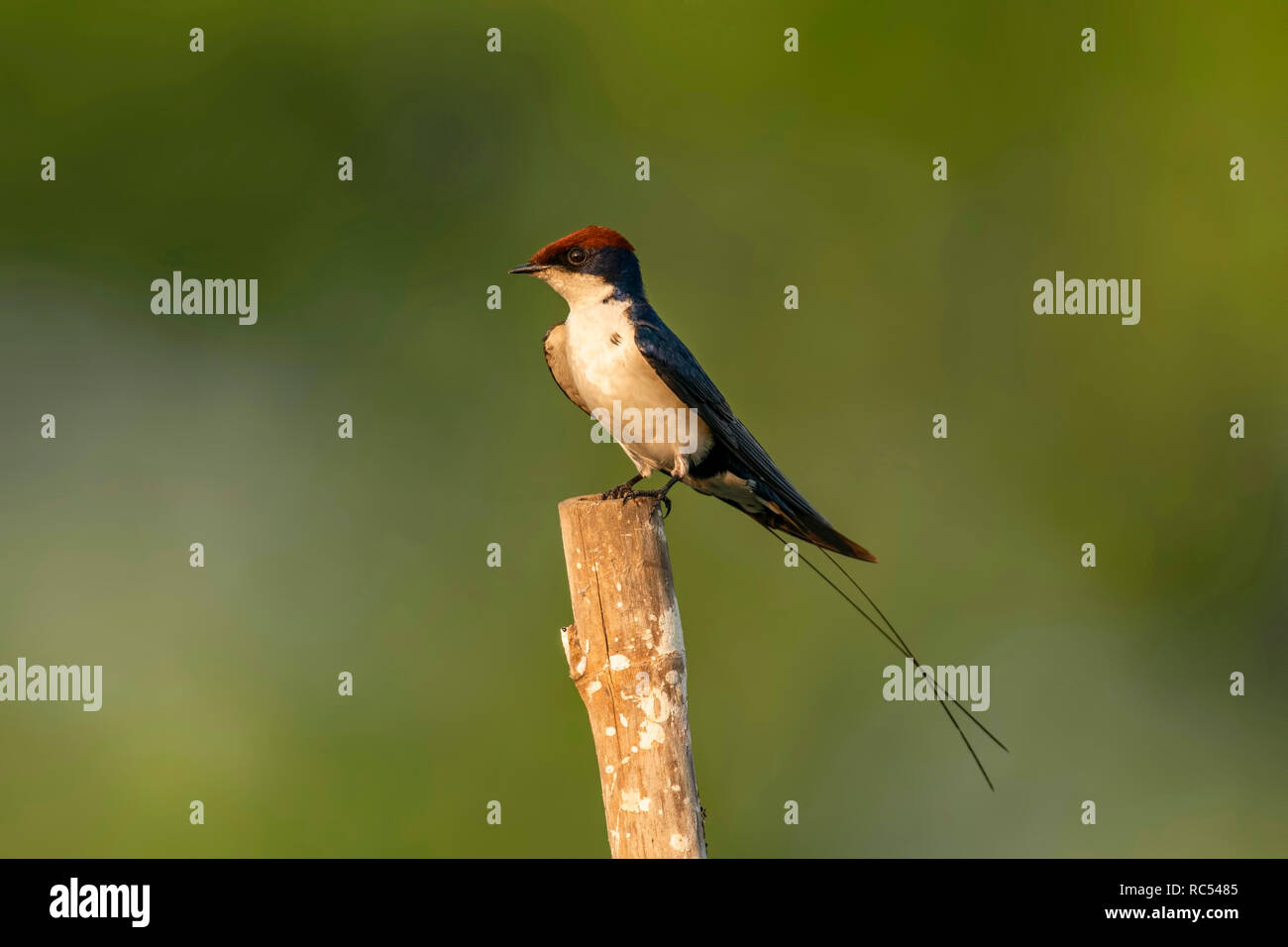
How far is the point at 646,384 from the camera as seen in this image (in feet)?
17.3

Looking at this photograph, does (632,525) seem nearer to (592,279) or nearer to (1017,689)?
(592,279)

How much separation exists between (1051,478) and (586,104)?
7029 mm

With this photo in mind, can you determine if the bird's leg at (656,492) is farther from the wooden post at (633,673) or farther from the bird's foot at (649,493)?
the wooden post at (633,673)

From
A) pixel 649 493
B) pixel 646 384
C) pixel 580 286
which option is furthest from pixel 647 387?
pixel 649 493

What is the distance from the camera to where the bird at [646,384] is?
17.2 ft

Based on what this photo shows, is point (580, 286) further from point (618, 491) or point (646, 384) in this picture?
point (618, 491)

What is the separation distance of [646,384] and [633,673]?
1.56 meters

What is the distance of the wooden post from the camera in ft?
12.7

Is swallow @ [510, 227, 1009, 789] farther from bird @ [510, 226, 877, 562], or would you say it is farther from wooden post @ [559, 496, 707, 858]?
wooden post @ [559, 496, 707, 858]

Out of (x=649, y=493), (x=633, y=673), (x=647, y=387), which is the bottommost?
(x=633, y=673)

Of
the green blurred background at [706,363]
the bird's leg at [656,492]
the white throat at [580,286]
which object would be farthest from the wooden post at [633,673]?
the green blurred background at [706,363]

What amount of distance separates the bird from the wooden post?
3.10 ft

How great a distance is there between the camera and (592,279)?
17.9 ft

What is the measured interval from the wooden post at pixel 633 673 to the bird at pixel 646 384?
95 cm
